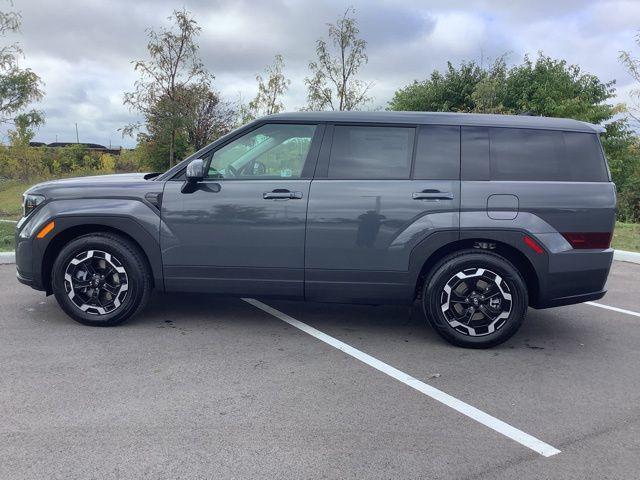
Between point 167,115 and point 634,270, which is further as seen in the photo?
point 167,115

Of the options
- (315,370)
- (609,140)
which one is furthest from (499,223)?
(609,140)

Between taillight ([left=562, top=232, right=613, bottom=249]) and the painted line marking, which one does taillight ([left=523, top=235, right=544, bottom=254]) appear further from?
the painted line marking

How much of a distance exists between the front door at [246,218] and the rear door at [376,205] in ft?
0.50

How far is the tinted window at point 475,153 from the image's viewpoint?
442 cm

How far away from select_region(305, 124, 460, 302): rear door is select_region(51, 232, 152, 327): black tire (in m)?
1.51

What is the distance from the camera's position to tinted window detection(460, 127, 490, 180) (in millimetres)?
4422

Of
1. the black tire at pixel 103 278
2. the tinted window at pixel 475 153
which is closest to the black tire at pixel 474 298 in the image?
the tinted window at pixel 475 153

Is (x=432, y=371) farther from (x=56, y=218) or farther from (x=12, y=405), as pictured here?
(x=56, y=218)

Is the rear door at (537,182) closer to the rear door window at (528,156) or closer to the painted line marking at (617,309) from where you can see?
the rear door window at (528,156)

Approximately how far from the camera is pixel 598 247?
438 centimetres

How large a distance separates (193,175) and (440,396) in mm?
2582

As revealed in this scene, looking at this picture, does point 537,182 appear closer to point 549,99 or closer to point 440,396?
point 440,396

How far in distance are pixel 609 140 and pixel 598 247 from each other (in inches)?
920

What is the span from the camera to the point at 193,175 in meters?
4.43
